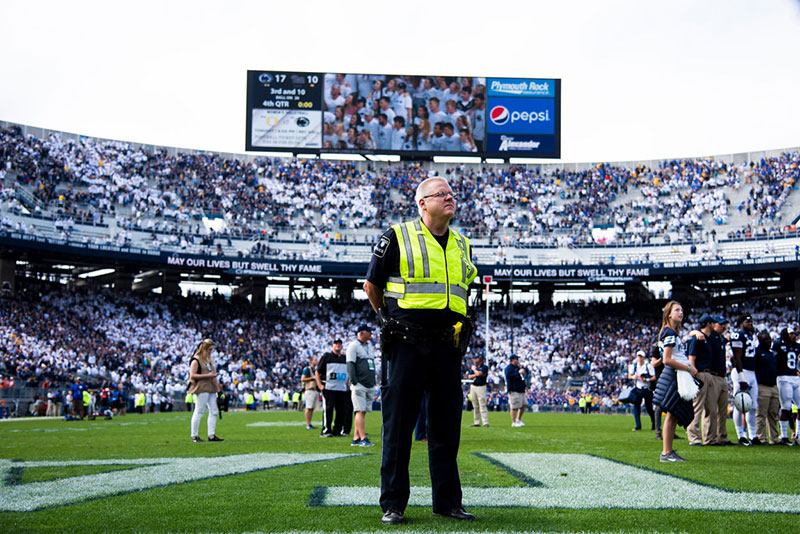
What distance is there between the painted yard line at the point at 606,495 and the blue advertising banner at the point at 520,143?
156 ft

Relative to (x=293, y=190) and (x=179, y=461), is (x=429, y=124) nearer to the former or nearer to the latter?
(x=293, y=190)

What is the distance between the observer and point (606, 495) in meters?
5.94

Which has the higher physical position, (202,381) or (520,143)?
(520,143)

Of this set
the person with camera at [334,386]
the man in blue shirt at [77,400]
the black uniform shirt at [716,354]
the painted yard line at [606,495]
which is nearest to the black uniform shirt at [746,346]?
the black uniform shirt at [716,354]

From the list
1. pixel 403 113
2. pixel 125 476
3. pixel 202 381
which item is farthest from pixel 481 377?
pixel 403 113

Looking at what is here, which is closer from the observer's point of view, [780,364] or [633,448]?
[633,448]

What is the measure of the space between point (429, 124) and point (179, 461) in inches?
1855

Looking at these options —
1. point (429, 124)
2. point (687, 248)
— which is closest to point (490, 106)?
point (429, 124)

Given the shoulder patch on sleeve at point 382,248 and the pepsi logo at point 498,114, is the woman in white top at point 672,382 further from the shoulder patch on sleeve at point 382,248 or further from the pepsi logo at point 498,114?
the pepsi logo at point 498,114

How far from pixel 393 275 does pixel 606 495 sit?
7.98 feet

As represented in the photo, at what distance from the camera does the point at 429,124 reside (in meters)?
54.4

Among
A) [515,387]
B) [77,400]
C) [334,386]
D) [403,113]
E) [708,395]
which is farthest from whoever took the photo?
[403,113]

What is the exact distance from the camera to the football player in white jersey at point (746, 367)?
1282cm

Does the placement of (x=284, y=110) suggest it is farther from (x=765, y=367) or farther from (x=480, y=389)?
(x=765, y=367)
